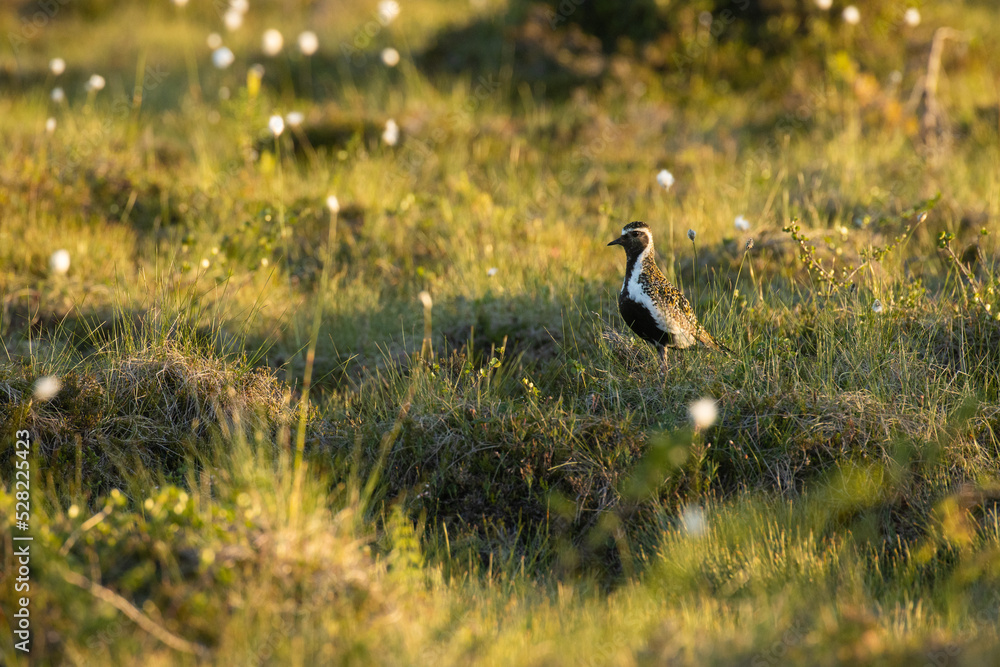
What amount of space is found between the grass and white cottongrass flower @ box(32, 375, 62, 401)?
14 cm

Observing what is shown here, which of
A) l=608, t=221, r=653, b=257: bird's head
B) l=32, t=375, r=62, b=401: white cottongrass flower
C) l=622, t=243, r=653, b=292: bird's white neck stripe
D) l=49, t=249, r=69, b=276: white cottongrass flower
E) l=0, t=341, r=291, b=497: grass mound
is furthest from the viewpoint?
l=49, t=249, r=69, b=276: white cottongrass flower

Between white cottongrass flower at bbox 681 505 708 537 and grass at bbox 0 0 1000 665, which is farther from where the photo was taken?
white cottongrass flower at bbox 681 505 708 537

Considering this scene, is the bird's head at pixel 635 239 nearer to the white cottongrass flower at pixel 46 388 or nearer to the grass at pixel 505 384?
the grass at pixel 505 384

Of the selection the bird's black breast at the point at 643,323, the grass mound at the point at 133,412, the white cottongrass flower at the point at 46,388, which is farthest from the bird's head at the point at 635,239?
the white cottongrass flower at the point at 46,388

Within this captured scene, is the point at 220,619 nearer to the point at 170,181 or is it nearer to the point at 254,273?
the point at 254,273

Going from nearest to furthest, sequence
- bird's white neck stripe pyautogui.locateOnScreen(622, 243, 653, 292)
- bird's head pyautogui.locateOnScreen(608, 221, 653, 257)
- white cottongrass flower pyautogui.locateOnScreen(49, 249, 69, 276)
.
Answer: bird's white neck stripe pyautogui.locateOnScreen(622, 243, 653, 292) < bird's head pyautogui.locateOnScreen(608, 221, 653, 257) < white cottongrass flower pyautogui.locateOnScreen(49, 249, 69, 276)

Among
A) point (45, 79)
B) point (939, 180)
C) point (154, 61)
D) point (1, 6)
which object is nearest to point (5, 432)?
point (939, 180)

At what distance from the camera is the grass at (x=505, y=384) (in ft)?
10.1

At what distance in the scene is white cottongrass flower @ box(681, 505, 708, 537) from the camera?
12.3 ft

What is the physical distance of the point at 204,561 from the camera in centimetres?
288

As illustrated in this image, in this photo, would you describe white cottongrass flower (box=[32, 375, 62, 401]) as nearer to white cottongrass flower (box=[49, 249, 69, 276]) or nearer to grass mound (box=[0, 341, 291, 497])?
grass mound (box=[0, 341, 291, 497])

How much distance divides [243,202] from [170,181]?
2.79 feet

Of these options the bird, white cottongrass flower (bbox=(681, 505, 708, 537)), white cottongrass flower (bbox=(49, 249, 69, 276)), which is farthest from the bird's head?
white cottongrass flower (bbox=(49, 249, 69, 276))

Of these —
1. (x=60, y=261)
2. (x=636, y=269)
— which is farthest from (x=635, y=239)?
(x=60, y=261)
